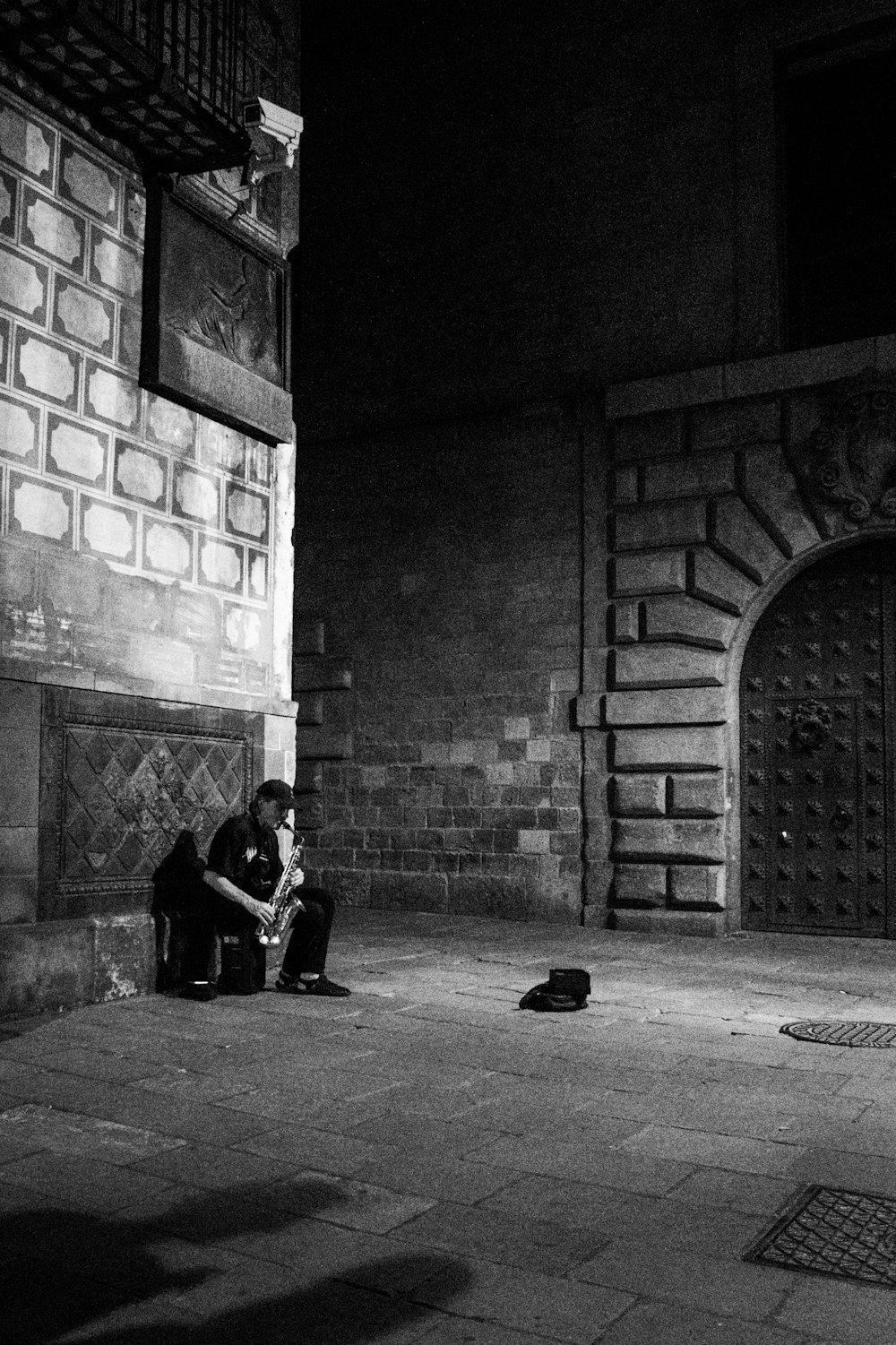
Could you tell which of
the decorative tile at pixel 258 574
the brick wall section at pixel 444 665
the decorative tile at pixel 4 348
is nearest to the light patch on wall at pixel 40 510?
the decorative tile at pixel 4 348

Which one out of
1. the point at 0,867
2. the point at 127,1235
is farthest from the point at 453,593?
the point at 127,1235

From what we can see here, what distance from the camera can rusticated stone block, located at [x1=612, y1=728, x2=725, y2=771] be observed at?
11781 millimetres

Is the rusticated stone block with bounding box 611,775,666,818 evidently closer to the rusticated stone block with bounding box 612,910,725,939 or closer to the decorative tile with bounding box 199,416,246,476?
the rusticated stone block with bounding box 612,910,725,939

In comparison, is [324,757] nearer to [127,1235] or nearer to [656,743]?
[656,743]

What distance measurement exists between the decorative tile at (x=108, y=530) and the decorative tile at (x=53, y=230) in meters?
1.42

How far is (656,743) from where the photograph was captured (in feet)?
39.5

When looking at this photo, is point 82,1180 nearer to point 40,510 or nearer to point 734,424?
point 40,510

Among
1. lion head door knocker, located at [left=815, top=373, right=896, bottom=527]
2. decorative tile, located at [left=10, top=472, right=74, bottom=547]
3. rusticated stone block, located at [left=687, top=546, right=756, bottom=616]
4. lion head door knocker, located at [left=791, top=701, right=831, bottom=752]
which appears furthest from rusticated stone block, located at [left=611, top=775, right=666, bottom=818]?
decorative tile, located at [left=10, top=472, right=74, bottom=547]

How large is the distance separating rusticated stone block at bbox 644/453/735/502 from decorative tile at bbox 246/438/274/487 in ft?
14.4

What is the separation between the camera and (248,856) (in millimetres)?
7828

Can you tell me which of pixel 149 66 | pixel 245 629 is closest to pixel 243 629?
pixel 245 629

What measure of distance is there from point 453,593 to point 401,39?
6298mm

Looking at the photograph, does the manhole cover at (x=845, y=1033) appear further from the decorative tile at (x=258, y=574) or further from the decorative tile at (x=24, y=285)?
the decorative tile at (x=24, y=285)

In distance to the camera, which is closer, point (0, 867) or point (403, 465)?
point (0, 867)
